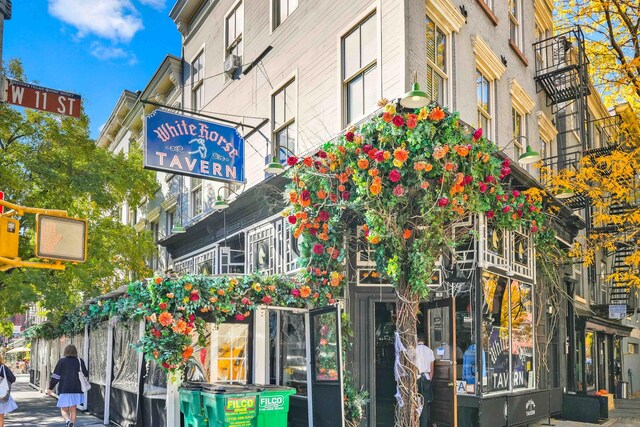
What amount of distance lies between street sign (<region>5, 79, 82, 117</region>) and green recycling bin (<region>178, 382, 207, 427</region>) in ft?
15.2

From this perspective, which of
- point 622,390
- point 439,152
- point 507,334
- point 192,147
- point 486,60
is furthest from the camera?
point 622,390

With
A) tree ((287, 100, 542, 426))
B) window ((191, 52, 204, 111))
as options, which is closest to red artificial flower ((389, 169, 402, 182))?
tree ((287, 100, 542, 426))

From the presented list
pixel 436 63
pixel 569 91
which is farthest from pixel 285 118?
pixel 569 91

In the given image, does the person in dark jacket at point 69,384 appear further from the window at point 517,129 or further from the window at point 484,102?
the window at point 517,129

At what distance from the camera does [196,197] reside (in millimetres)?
19594

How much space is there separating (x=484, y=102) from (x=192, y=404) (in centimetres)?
864

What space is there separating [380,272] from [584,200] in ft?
28.6

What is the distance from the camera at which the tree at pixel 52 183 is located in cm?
1572

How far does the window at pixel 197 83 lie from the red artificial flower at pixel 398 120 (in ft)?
36.2

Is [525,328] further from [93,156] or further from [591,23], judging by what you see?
[93,156]

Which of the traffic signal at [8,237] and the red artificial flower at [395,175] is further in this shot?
the red artificial flower at [395,175]

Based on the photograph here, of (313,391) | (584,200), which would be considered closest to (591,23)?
(584,200)

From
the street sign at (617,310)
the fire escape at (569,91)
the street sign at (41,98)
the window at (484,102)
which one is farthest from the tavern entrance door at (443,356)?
the street sign at (617,310)

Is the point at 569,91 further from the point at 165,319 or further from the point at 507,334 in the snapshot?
the point at 165,319
